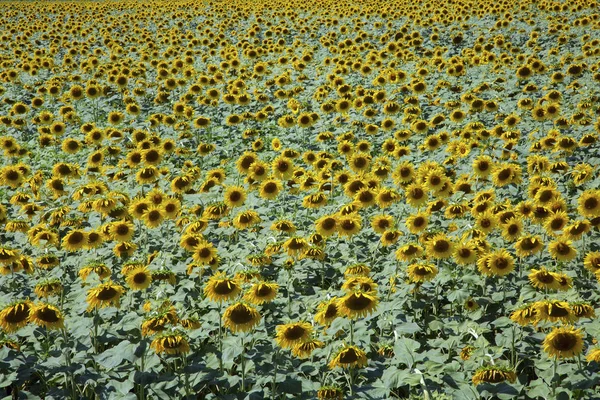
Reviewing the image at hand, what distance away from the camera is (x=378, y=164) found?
7.93 m

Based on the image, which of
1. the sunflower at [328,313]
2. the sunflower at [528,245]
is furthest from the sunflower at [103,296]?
the sunflower at [528,245]

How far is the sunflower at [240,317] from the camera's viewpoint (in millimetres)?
4023

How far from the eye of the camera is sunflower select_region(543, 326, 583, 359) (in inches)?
149

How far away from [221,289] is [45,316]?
137 cm

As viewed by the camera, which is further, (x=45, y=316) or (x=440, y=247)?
(x=440, y=247)

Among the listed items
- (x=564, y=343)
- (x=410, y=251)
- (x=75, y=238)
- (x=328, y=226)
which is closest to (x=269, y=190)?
(x=328, y=226)

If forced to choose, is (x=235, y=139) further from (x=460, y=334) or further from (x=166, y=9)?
(x=166, y=9)

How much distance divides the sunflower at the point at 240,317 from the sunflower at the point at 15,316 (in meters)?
1.60

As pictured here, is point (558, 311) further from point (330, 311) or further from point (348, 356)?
point (330, 311)

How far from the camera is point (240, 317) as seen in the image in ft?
→ 13.2

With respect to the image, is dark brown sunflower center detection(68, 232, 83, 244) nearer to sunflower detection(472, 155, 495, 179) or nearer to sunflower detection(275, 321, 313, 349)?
sunflower detection(275, 321, 313, 349)

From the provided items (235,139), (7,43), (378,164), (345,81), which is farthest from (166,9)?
(378,164)

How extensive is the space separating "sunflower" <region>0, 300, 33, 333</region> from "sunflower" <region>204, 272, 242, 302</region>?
4.64ft

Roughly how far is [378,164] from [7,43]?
2019 centimetres
